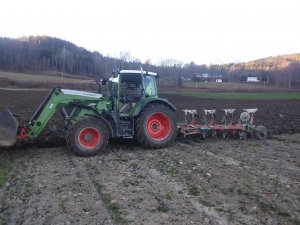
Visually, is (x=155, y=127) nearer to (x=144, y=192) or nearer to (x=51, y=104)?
(x=51, y=104)

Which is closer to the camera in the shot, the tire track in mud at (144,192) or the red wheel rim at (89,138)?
the tire track in mud at (144,192)

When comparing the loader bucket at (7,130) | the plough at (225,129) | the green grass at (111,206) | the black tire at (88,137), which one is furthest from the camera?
the plough at (225,129)

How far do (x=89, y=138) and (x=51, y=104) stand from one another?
131 cm

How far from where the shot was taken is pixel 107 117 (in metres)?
10.4

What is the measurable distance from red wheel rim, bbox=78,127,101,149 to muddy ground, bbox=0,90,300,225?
1.31 feet

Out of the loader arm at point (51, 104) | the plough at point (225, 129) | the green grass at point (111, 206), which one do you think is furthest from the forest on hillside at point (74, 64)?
the green grass at point (111, 206)

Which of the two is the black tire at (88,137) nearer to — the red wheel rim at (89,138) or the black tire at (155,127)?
the red wheel rim at (89,138)

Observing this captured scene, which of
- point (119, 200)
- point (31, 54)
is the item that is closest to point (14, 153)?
point (119, 200)

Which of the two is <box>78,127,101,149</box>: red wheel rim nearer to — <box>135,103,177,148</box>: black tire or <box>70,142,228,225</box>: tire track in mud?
<box>70,142,228,225</box>: tire track in mud

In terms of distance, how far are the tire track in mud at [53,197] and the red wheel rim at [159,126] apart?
111 inches

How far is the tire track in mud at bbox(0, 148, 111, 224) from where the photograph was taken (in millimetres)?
5566

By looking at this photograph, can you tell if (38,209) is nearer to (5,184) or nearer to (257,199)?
(5,184)

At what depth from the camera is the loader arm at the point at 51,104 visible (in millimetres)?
9538

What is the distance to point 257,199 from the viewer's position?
21.1 ft
